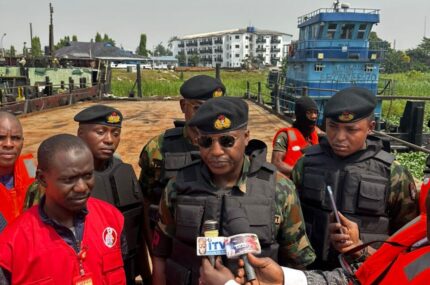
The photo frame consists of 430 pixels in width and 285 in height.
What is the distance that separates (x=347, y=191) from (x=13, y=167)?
2.38m

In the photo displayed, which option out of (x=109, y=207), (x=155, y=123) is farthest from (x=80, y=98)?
(x=109, y=207)

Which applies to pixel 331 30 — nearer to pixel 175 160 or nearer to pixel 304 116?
pixel 304 116

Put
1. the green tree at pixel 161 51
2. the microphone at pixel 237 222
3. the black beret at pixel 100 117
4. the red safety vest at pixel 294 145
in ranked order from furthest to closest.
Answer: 1. the green tree at pixel 161 51
2. the red safety vest at pixel 294 145
3. the black beret at pixel 100 117
4. the microphone at pixel 237 222

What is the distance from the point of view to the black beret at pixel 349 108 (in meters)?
2.57

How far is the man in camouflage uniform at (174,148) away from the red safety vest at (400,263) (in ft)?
5.93

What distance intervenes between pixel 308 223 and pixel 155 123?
34.6 ft

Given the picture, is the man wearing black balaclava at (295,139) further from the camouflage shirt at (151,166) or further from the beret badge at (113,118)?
the beret badge at (113,118)

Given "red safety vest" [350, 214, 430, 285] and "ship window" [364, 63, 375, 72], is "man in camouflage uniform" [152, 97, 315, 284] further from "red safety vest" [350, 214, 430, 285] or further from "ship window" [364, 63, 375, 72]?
"ship window" [364, 63, 375, 72]

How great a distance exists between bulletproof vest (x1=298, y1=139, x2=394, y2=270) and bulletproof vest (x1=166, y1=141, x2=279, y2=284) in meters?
0.70

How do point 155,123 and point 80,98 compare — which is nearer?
point 155,123

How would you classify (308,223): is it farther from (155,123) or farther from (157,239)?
(155,123)

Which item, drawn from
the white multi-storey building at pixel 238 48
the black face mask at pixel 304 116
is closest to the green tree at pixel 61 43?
the white multi-storey building at pixel 238 48

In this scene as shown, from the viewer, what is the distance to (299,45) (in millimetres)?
22781

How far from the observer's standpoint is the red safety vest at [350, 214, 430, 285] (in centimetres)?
107
